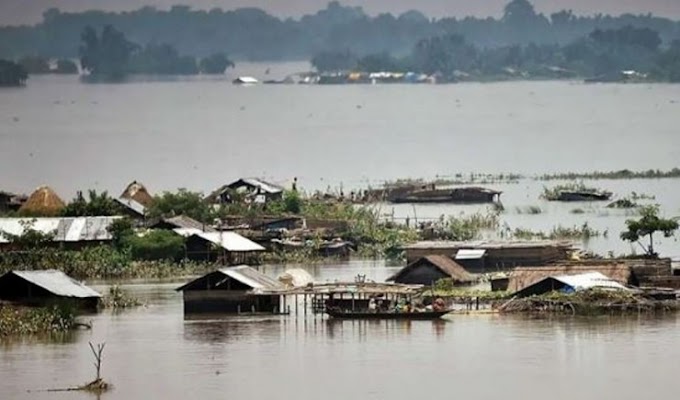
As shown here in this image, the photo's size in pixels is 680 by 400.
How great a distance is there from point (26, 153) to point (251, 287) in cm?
2848

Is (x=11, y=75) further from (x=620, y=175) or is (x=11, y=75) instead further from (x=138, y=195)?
(x=138, y=195)

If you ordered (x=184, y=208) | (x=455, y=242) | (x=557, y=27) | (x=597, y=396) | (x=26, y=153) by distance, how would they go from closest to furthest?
1. (x=597, y=396)
2. (x=455, y=242)
3. (x=184, y=208)
4. (x=26, y=153)
5. (x=557, y=27)

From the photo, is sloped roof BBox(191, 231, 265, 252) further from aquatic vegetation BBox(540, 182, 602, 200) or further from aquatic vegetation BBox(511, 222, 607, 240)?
aquatic vegetation BBox(540, 182, 602, 200)

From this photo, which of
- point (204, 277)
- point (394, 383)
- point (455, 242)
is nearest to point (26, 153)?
point (455, 242)

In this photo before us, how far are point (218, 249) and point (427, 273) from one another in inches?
105

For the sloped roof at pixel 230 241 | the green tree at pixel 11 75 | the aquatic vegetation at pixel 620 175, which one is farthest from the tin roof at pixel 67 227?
the green tree at pixel 11 75

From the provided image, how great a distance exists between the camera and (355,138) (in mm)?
51812

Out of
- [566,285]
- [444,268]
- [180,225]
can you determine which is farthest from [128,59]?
[566,285]

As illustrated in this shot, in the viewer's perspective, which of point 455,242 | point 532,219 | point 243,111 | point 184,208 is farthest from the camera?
point 243,111

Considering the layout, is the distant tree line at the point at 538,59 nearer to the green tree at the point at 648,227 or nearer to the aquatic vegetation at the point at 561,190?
the aquatic vegetation at the point at 561,190

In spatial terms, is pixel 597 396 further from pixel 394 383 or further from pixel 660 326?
pixel 660 326

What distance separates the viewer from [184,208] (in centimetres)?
2506

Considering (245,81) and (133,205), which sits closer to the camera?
(133,205)

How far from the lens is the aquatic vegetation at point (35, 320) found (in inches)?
722
